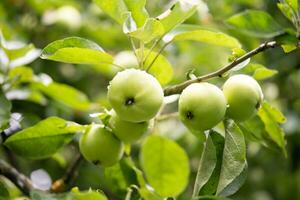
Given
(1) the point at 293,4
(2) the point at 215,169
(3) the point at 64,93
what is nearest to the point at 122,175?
(2) the point at 215,169

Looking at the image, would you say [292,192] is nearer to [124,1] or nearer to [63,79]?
[63,79]

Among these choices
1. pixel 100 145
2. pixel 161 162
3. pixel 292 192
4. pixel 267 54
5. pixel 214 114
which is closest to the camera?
pixel 214 114

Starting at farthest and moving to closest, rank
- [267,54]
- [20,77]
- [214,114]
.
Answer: [267,54] < [20,77] < [214,114]

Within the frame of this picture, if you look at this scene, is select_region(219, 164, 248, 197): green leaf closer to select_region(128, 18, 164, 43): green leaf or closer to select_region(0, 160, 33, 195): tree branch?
select_region(128, 18, 164, 43): green leaf

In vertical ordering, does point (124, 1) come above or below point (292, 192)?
above

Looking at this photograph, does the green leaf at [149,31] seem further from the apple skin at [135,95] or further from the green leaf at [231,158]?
the green leaf at [231,158]

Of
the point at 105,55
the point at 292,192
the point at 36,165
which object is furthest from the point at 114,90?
the point at 292,192

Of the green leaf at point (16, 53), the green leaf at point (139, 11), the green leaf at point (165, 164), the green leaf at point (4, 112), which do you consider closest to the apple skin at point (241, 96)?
the green leaf at point (139, 11)

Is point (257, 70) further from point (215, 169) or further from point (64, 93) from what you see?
point (64, 93)
